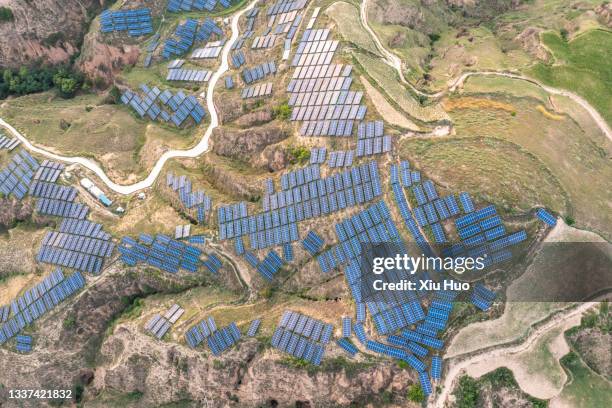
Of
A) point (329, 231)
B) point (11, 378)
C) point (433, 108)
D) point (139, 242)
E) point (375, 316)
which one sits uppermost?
point (433, 108)

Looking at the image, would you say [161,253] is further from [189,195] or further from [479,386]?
[479,386]

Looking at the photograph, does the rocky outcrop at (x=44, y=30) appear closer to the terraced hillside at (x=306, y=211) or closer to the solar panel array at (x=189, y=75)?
the terraced hillside at (x=306, y=211)

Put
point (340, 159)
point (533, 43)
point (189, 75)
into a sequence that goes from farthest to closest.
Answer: point (189, 75) → point (533, 43) → point (340, 159)

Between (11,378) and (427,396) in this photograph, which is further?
(11,378)

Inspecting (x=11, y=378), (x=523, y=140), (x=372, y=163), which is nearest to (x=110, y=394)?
(x=11, y=378)

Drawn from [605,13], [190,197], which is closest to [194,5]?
[190,197]

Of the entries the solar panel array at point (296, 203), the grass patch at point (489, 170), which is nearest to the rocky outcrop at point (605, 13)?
the grass patch at point (489, 170)

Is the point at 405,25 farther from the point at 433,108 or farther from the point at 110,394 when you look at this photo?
the point at 110,394

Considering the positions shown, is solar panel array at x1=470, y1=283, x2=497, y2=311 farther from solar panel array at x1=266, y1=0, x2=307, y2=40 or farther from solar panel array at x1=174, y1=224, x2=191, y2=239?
solar panel array at x1=266, y1=0, x2=307, y2=40
